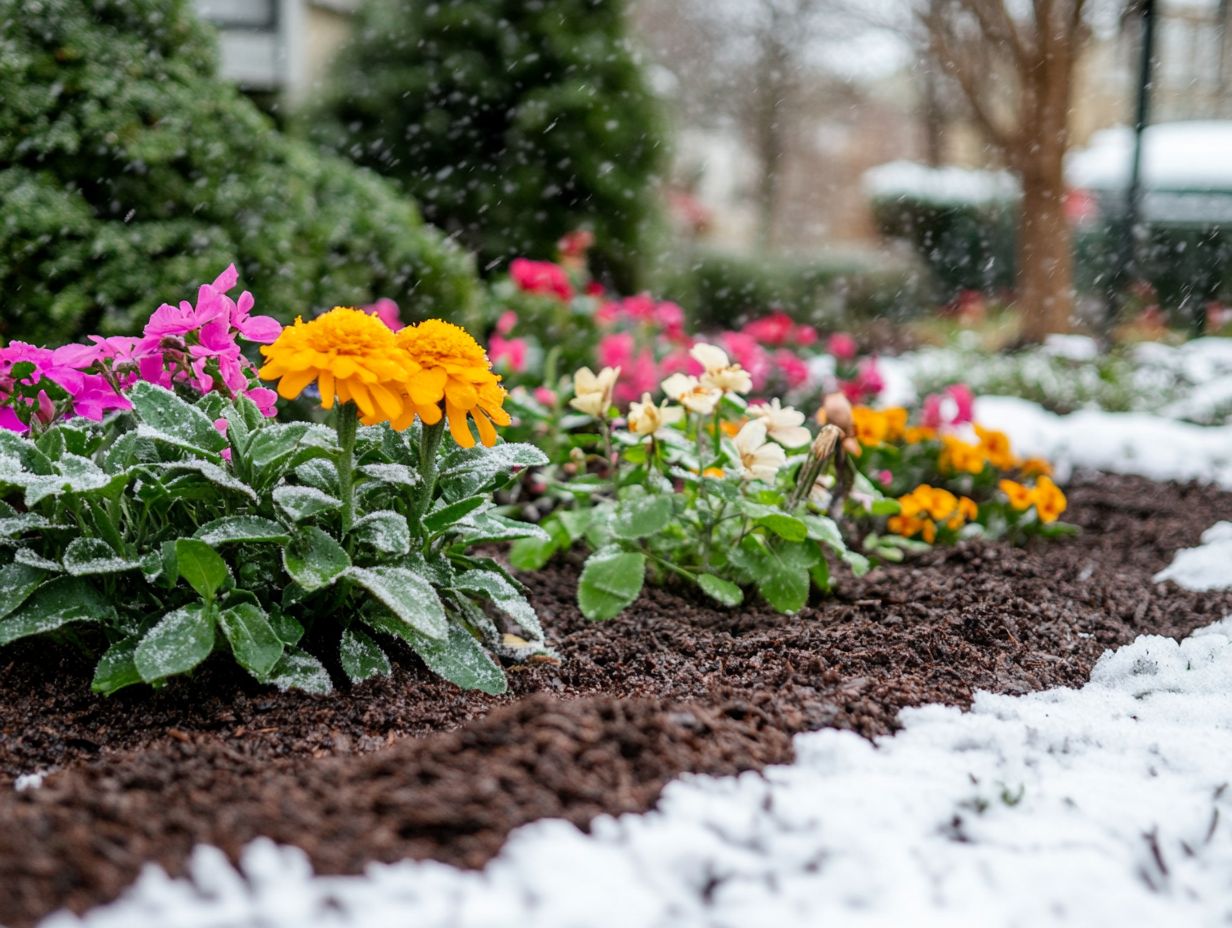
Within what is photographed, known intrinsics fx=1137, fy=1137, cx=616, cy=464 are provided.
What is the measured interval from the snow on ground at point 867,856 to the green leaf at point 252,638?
63 centimetres

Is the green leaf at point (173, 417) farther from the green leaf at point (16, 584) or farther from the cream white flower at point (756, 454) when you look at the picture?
the cream white flower at point (756, 454)

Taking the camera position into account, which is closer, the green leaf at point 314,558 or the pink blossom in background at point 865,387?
the green leaf at point 314,558

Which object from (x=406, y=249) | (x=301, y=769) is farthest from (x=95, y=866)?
(x=406, y=249)

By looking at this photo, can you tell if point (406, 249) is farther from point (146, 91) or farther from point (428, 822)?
point (428, 822)

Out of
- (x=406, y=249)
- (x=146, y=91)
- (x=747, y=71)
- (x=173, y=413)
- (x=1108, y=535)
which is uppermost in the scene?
(x=747, y=71)

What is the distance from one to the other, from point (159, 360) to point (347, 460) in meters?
0.48

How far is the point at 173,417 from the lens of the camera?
1.83 meters

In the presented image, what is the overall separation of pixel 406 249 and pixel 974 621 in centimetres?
282

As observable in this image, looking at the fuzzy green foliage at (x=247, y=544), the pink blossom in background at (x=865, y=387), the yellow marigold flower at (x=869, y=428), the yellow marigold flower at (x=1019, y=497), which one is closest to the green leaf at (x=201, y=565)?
the fuzzy green foliage at (x=247, y=544)

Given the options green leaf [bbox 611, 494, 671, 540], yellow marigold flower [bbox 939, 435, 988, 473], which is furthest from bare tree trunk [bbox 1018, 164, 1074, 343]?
green leaf [bbox 611, 494, 671, 540]

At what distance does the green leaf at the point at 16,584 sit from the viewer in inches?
69.1

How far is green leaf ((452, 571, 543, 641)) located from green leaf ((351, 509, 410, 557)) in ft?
0.55

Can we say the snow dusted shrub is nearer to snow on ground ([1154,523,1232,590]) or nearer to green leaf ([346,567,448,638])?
green leaf ([346,567,448,638])

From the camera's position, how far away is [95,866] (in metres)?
1.09
